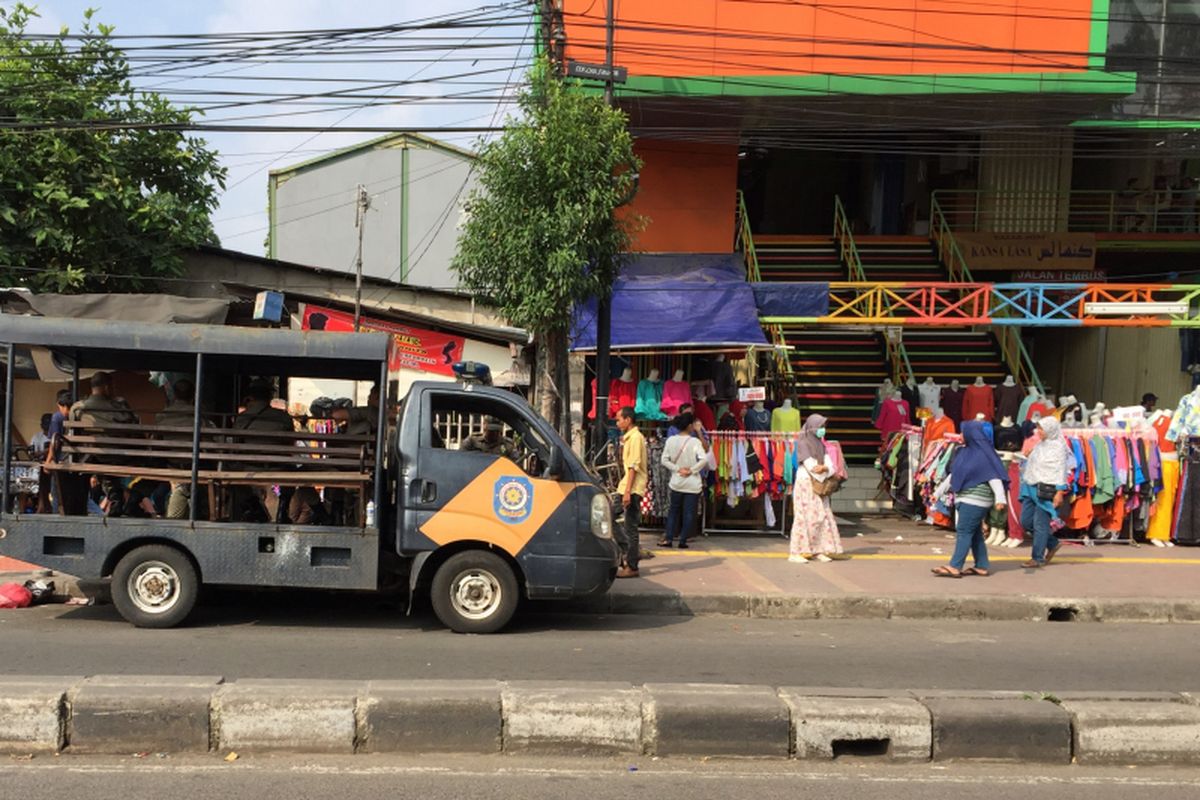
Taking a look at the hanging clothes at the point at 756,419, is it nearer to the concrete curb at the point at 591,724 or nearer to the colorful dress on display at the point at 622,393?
the colorful dress on display at the point at 622,393

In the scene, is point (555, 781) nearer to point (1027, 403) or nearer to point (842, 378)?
point (1027, 403)

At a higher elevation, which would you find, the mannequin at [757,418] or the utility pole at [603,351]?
the utility pole at [603,351]

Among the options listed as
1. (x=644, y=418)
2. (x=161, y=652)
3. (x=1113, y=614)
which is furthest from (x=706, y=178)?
(x=161, y=652)

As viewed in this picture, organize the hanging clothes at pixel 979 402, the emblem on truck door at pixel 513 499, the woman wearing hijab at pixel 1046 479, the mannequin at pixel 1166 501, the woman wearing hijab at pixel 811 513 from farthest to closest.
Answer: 1. the hanging clothes at pixel 979 402
2. the mannequin at pixel 1166 501
3. the woman wearing hijab at pixel 811 513
4. the woman wearing hijab at pixel 1046 479
5. the emblem on truck door at pixel 513 499

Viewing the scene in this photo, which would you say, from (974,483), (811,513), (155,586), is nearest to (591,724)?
(155,586)

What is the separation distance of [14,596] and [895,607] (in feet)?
26.4

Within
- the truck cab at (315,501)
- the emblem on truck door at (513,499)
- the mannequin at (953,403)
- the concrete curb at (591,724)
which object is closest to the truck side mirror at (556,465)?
the truck cab at (315,501)

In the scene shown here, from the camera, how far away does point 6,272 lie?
14633 mm

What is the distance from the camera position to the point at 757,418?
45.4 feet

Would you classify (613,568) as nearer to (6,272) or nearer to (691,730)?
(691,730)

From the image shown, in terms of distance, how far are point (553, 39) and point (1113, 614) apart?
8828 mm

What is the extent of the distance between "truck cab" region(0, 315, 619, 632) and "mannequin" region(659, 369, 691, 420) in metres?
5.38

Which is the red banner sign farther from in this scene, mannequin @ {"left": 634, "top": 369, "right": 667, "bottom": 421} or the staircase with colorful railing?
the staircase with colorful railing

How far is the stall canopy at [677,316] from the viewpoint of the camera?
42.3 feet
